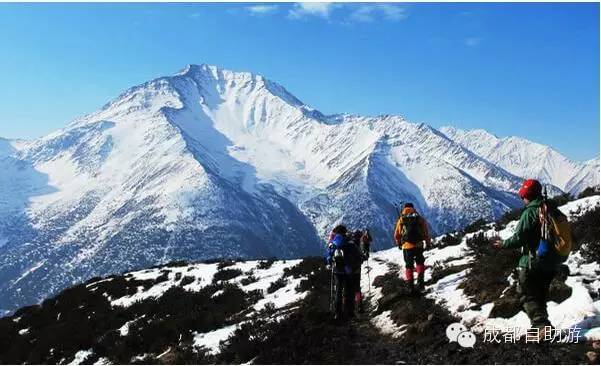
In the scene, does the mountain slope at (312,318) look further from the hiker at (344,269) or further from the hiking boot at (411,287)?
the hiker at (344,269)

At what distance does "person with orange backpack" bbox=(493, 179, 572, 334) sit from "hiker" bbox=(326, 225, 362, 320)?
18.7 ft

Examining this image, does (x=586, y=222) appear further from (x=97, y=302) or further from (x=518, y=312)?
(x=97, y=302)

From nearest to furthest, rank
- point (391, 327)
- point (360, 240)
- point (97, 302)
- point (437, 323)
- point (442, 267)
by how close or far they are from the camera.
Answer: point (437, 323) → point (391, 327) → point (442, 267) → point (360, 240) → point (97, 302)

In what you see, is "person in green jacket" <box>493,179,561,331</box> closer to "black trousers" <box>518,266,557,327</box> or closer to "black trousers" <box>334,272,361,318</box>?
"black trousers" <box>518,266,557,327</box>

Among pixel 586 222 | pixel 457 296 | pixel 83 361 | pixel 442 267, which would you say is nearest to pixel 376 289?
pixel 442 267

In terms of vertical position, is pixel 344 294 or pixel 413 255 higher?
pixel 413 255

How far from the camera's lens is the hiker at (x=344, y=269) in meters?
15.1

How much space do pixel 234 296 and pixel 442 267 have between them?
29.6 feet

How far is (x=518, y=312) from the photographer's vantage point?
443 inches
